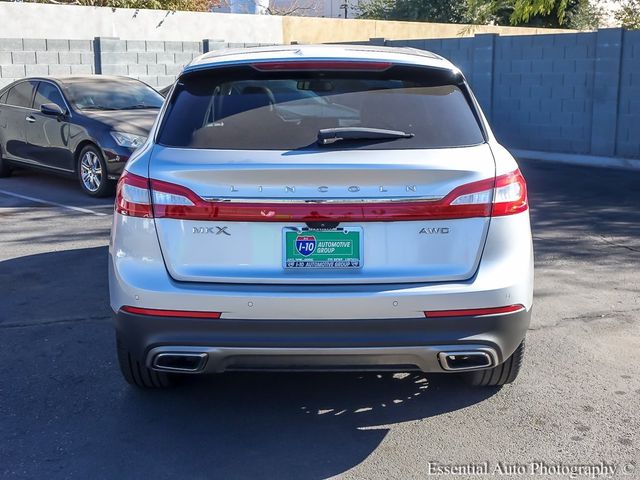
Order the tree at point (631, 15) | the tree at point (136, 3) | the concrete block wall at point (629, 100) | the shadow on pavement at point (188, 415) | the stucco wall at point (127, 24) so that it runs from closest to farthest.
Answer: the shadow on pavement at point (188, 415) < the concrete block wall at point (629, 100) < the stucco wall at point (127, 24) < the tree at point (136, 3) < the tree at point (631, 15)

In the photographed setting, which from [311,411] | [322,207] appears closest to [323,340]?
[322,207]

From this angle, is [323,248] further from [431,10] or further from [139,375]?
[431,10]

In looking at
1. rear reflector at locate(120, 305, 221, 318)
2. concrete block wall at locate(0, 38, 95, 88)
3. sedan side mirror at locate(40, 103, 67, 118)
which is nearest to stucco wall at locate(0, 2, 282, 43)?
concrete block wall at locate(0, 38, 95, 88)

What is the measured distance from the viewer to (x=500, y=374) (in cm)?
452

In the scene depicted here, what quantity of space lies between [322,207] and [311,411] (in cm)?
123

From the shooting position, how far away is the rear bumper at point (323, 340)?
374 centimetres

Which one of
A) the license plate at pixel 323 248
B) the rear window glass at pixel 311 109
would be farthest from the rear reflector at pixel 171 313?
the rear window glass at pixel 311 109

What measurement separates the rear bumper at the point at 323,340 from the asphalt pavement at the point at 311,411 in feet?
1.46

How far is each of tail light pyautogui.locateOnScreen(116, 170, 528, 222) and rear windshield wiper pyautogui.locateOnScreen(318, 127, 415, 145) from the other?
36cm

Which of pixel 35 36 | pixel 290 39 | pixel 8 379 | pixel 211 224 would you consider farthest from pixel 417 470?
pixel 290 39

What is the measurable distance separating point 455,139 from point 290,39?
19197 millimetres

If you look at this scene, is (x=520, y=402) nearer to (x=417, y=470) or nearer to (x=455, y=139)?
(x=417, y=470)

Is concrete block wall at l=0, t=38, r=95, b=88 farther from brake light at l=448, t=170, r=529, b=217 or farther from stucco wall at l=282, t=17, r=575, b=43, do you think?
brake light at l=448, t=170, r=529, b=217

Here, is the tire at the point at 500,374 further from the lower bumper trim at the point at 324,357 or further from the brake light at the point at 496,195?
the brake light at the point at 496,195
